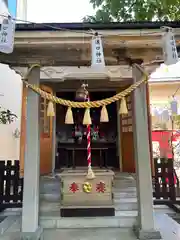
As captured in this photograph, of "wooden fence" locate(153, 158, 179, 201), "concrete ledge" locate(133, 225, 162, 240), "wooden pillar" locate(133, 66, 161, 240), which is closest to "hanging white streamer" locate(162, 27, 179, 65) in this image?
"wooden pillar" locate(133, 66, 161, 240)

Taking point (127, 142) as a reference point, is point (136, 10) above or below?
above

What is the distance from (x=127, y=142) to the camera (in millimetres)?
5762

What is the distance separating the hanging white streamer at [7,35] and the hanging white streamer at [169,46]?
1.84 m

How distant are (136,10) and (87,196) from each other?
3.89 m

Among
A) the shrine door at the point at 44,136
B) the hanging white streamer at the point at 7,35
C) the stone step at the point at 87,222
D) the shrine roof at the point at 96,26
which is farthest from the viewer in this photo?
the shrine door at the point at 44,136

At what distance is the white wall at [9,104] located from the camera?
636cm

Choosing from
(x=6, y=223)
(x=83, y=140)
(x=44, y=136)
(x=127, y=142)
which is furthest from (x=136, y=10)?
(x=6, y=223)

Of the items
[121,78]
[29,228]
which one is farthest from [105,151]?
[29,228]

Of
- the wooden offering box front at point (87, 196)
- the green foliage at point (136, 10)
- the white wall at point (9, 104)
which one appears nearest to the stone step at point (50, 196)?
the wooden offering box front at point (87, 196)

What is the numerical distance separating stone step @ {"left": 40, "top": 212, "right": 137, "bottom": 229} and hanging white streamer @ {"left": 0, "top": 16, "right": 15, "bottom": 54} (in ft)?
8.80

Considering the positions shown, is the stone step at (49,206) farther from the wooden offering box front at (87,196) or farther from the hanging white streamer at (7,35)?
the hanging white streamer at (7,35)

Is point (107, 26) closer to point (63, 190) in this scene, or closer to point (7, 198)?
point (63, 190)

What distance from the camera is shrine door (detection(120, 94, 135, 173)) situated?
5625mm

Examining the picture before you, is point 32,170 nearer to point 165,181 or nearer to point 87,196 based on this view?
point 87,196
